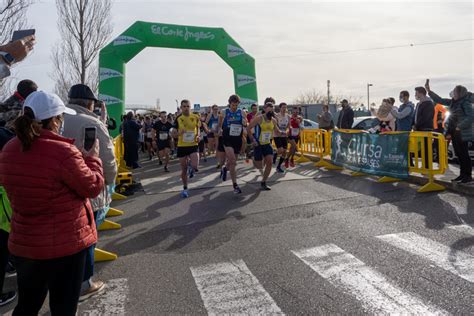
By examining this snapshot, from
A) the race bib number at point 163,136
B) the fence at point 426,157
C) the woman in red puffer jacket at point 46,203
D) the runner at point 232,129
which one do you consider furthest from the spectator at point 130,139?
the woman in red puffer jacket at point 46,203

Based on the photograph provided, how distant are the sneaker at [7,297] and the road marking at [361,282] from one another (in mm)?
2977

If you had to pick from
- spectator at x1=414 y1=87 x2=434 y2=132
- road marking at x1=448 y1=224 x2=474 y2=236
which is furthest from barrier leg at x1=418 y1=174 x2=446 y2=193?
road marking at x1=448 y1=224 x2=474 y2=236

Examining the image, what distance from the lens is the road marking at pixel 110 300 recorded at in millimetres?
3424

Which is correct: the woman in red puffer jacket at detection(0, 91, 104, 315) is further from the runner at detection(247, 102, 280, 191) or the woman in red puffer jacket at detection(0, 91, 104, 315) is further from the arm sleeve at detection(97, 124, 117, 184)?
the runner at detection(247, 102, 280, 191)

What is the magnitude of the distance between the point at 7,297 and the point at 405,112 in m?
9.53

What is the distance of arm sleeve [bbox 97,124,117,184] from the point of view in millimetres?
3422

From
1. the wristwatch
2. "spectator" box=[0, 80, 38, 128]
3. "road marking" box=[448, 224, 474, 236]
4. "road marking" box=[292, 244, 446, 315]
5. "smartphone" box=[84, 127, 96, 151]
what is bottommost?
"road marking" box=[448, 224, 474, 236]

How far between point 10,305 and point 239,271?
2222 mm

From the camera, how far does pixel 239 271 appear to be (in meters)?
4.16

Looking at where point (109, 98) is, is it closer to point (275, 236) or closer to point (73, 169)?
point (275, 236)

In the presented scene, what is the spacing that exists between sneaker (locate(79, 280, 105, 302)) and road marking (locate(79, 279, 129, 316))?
52 millimetres

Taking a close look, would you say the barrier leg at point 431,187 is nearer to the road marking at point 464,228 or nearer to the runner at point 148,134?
the road marking at point 464,228

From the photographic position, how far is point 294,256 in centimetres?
450

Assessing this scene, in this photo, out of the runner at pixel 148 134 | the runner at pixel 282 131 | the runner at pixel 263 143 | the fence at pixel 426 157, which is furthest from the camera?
the runner at pixel 148 134
